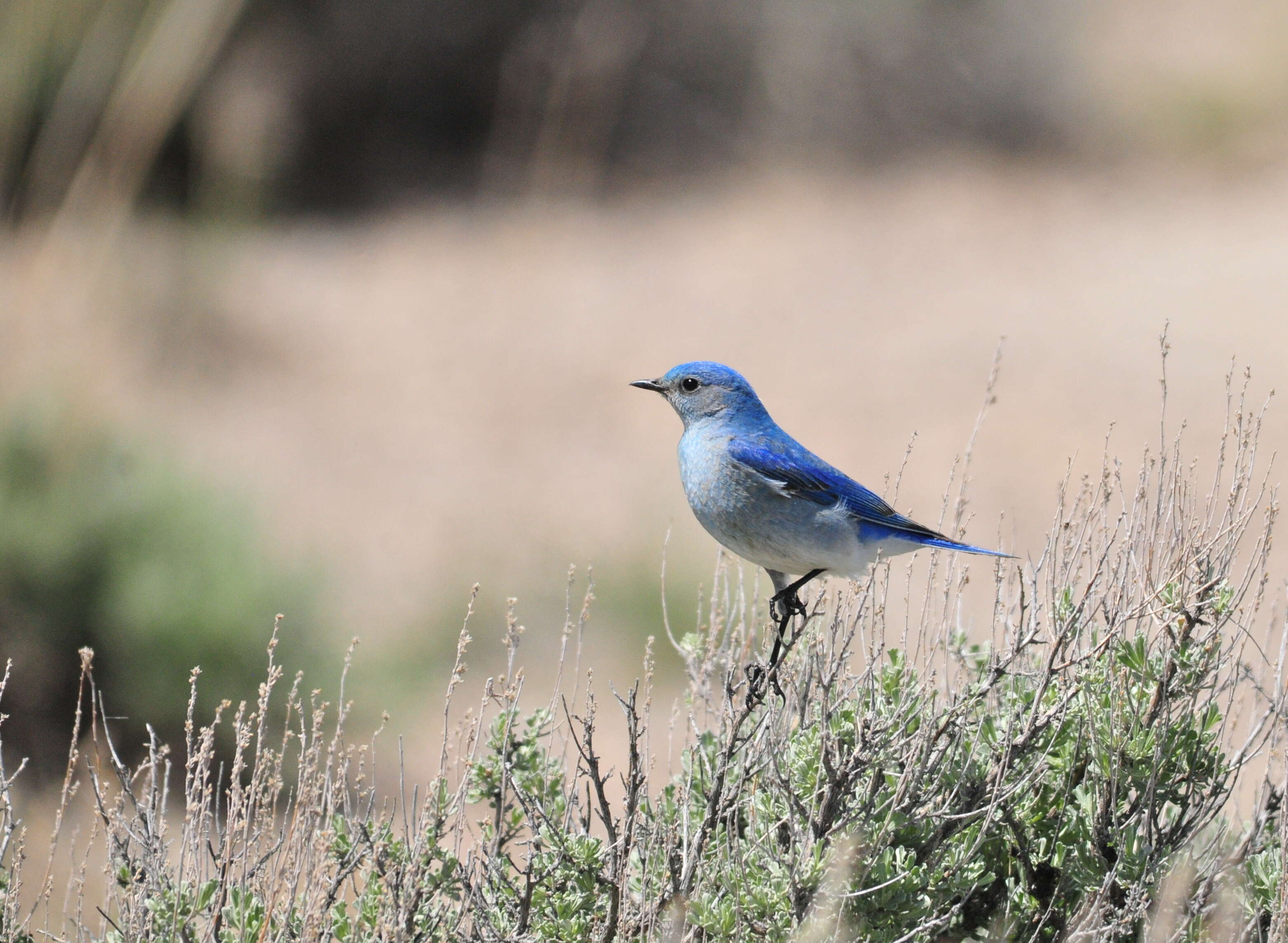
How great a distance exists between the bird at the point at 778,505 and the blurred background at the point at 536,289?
145 inches

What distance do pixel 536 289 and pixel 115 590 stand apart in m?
8.73

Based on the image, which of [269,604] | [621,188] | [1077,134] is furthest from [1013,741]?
[1077,134]

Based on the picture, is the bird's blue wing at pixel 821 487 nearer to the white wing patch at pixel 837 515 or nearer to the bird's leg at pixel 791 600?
the white wing patch at pixel 837 515

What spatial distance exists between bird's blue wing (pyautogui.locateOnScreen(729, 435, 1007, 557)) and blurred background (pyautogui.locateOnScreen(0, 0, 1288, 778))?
3937 millimetres

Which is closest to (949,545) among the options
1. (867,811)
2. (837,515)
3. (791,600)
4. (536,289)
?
(837,515)

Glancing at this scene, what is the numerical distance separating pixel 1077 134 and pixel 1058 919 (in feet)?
52.5

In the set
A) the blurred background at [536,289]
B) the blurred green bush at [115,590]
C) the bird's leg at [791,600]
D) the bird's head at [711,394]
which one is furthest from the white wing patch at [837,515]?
the blurred green bush at [115,590]

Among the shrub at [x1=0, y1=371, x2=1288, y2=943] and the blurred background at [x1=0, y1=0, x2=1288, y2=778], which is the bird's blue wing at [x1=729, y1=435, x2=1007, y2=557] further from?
the blurred background at [x1=0, y1=0, x2=1288, y2=778]

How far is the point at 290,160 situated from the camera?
53.7 feet

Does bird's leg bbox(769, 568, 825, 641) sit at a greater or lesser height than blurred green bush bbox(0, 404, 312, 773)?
greater

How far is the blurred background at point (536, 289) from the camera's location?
823 cm

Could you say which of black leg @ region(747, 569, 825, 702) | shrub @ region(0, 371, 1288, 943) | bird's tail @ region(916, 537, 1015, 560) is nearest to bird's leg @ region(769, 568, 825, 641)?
black leg @ region(747, 569, 825, 702)

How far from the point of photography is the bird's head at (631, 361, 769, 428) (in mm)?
4082

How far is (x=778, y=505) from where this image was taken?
3656 millimetres
